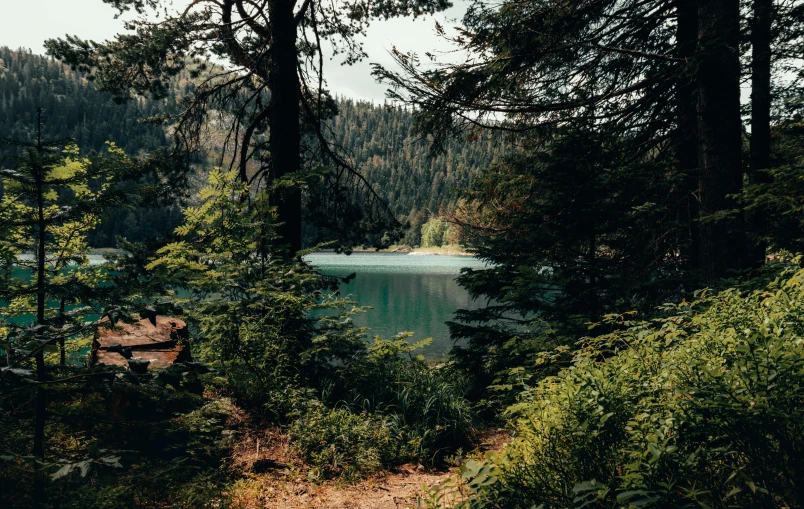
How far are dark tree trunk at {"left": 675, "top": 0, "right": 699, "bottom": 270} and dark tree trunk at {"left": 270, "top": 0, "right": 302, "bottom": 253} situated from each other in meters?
5.29

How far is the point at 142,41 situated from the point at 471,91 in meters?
5.21

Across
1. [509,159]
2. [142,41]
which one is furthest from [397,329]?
[142,41]

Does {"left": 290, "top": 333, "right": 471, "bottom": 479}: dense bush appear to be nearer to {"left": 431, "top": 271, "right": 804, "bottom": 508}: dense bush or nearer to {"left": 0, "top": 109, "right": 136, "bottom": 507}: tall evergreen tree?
{"left": 431, "top": 271, "right": 804, "bottom": 508}: dense bush

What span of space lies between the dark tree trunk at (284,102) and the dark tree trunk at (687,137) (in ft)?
17.3

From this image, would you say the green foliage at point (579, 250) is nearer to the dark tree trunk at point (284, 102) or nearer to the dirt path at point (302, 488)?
the dirt path at point (302, 488)

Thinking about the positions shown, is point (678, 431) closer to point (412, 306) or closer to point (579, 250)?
point (579, 250)

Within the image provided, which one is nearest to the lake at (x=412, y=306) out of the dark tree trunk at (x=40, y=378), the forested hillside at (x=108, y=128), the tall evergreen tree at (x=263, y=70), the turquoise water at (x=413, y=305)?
the turquoise water at (x=413, y=305)

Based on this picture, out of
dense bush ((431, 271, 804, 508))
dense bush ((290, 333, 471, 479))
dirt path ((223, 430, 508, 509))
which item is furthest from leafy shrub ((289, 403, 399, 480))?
dense bush ((431, 271, 804, 508))

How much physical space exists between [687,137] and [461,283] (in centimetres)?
393

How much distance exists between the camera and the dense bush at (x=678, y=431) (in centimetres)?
179

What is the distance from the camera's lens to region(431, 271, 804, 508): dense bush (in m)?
1.79

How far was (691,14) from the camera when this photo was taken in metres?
6.27

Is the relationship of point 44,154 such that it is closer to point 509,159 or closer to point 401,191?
point 509,159

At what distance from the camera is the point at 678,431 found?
6.34ft
